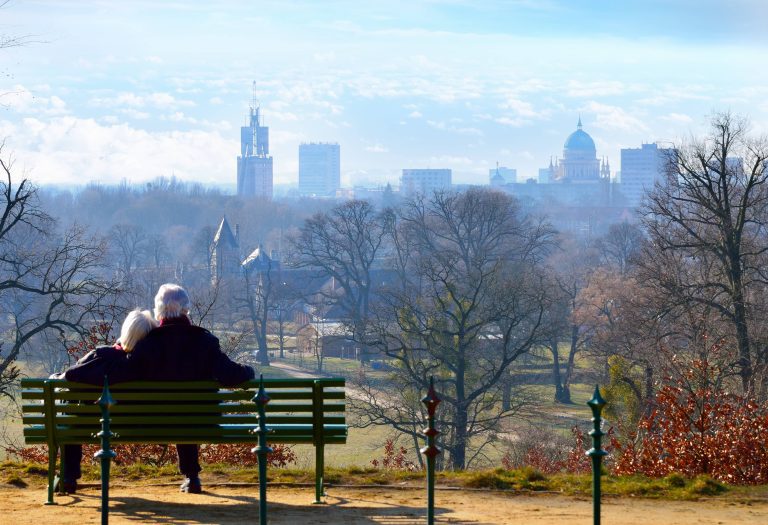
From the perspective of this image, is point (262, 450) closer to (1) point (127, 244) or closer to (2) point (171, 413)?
(2) point (171, 413)

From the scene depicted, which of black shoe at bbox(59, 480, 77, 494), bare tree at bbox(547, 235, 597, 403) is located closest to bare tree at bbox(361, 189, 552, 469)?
bare tree at bbox(547, 235, 597, 403)

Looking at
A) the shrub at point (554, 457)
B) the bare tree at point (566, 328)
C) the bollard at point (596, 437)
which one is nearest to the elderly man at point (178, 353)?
the bollard at point (596, 437)

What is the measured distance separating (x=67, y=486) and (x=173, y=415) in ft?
4.31

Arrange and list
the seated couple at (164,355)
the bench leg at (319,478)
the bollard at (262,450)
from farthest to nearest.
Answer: the bench leg at (319,478), the seated couple at (164,355), the bollard at (262,450)

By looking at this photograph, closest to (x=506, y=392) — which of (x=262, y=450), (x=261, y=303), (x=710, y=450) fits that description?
(x=710, y=450)

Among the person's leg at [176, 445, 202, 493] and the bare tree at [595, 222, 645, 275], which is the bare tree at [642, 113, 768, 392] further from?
the bare tree at [595, 222, 645, 275]

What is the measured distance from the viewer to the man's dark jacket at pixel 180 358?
905 centimetres

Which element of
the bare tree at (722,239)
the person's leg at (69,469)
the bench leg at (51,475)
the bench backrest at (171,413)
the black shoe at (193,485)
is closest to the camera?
the bench backrest at (171,413)

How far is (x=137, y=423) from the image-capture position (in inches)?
353

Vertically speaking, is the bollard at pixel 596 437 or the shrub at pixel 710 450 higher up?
the bollard at pixel 596 437

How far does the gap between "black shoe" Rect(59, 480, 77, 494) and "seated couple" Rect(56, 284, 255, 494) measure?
101cm

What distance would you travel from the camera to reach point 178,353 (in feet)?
29.9

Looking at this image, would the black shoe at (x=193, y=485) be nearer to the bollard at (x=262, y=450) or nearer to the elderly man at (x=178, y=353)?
the elderly man at (x=178, y=353)

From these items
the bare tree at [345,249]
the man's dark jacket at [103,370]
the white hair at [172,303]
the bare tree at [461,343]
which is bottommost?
the bare tree at [461,343]
